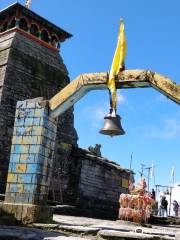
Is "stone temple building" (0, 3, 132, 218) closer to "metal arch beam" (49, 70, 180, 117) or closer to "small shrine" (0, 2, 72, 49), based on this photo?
"small shrine" (0, 2, 72, 49)

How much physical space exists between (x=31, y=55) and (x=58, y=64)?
2320 millimetres

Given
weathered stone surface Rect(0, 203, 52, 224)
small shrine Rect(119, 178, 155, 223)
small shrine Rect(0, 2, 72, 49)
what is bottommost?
weathered stone surface Rect(0, 203, 52, 224)

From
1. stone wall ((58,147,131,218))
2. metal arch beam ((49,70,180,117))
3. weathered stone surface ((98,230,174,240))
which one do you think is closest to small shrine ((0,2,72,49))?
stone wall ((58,147,131,218))

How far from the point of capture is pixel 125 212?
13.8 meters

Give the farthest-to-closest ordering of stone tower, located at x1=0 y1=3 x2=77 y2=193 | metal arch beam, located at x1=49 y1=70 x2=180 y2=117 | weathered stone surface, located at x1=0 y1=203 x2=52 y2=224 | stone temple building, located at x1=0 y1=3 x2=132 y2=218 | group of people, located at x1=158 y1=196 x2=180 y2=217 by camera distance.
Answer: group of people, located at x1=158 y1=196 x2=180 y2=217 → stone temple building, located at x1=0 y1=3 x2=132 y2=218 → stone tower, located at x1=0 y1=3 x2=77 y2=193 → weathered stone surface, located at x1=0 y1=203 x2=52 y2=224 → metal arch beam, located at x1=49 y1=70 x2=180 y2=117

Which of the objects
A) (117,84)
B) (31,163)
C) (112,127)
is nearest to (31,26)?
(31,163)

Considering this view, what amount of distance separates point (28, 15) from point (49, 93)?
14.6ft

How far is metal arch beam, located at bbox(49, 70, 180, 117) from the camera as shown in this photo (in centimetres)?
881

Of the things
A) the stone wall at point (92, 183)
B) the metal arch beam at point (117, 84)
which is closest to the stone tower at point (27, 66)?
the stone wall at point (92, 183)

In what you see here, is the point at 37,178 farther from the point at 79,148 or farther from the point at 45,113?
the point at 79,148

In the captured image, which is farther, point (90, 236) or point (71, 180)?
point (71, 180)

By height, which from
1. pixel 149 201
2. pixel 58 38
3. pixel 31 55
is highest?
pixel 58 38

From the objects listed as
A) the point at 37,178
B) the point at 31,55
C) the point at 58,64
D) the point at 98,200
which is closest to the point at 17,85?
the point at 31,55

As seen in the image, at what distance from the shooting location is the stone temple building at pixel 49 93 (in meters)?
20.7
